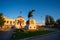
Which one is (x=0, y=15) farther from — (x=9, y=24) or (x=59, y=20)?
(x=59, y=20)

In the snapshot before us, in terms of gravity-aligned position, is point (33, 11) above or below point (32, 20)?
above

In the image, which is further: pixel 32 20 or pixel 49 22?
pixel 49 22

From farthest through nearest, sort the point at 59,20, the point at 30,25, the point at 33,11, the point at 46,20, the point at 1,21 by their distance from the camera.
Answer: the point at 46,20
the point at 59,20
the point at 1,21
the point at 33,11
the point at 30,25

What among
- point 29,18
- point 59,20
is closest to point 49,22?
point 59,20

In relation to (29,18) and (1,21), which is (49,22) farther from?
(29,18)

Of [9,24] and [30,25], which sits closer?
[30,25]

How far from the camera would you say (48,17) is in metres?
97.4

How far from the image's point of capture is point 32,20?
1741 inches

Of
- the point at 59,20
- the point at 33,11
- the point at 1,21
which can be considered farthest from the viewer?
the point at 59,20

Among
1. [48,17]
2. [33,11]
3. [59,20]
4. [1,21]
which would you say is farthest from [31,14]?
[48,17]

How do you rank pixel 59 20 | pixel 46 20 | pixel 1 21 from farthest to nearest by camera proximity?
pixel 46 20 → pixel 59 20 → pixel 1 21

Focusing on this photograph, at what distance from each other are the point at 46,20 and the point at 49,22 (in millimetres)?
3361

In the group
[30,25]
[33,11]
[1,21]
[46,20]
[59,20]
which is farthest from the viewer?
[46,20]

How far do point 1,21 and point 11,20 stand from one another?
3151 centimetres
